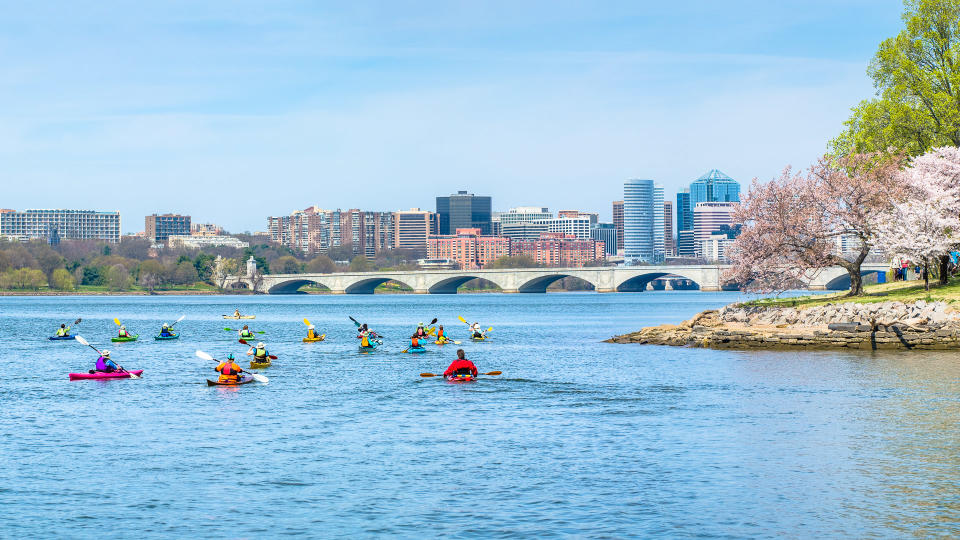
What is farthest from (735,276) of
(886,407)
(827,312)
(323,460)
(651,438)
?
(323,460)

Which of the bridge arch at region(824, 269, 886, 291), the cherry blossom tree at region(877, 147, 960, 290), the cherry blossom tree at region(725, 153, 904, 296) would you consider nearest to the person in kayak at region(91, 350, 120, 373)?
the cherry blossom tree at region(725, 153, 904, 296)

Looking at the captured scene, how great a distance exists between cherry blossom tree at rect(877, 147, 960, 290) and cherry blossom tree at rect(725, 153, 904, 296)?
1.50m

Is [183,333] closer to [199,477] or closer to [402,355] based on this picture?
[402,355]

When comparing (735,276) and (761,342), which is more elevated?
(735,276)

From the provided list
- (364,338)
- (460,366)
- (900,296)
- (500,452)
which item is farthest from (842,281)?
(500,452)

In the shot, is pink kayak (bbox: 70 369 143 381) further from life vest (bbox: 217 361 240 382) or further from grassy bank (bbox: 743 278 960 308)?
grassy bank (bbox: 743 278 960 308)

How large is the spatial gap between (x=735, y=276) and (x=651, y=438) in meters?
35.6

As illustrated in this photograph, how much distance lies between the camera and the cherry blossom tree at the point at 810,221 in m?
56.4

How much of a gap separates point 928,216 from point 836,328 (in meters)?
9.30

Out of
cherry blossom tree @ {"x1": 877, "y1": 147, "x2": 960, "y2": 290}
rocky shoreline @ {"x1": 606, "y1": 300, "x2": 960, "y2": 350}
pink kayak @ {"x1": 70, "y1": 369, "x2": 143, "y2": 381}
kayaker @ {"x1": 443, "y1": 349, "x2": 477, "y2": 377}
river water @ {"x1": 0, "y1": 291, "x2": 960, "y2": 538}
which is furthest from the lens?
cherry blossom tree @ {"x1": 877, "y1": 147, "x2": 960, "y2": 290}

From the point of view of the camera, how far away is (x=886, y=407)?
2970 cm

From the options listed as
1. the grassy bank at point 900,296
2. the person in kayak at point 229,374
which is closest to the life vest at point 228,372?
the person in kayak at point 229,374

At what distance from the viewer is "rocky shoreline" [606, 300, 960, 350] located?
46250mm

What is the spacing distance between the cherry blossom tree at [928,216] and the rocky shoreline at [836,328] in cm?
426
